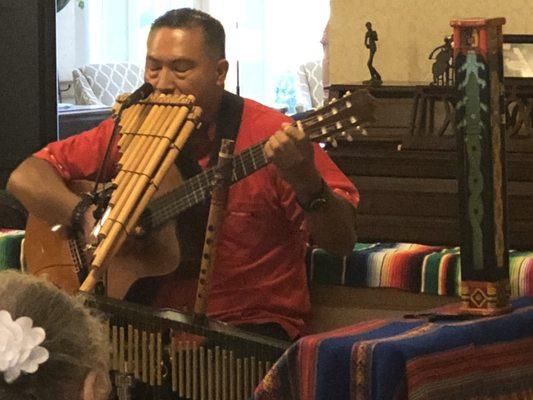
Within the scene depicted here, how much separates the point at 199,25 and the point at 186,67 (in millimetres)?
118

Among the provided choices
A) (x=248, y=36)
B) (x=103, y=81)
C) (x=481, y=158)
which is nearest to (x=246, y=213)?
(x=481, y=158)

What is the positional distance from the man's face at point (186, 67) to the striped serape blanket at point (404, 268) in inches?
19.5

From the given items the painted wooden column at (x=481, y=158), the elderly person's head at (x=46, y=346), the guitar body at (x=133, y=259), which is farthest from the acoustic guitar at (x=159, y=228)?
the elderly person's head at (x=46, y=346)

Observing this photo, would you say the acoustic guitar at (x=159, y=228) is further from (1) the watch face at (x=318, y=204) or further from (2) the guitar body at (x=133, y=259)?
(1) the watch face at (x=318, y=204)

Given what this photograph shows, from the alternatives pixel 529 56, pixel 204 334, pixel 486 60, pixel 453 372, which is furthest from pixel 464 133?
pixel 529 56

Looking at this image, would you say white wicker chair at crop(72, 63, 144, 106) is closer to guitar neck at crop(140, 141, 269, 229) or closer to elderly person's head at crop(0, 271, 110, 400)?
guitar neck at crop(140, 141, 269, 229)

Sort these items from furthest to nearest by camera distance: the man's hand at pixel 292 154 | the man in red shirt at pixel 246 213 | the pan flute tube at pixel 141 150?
the man in red shirt at pixel 246 213
the pan flute tube at pixel 141 150
the man's hand at pixel 292 154

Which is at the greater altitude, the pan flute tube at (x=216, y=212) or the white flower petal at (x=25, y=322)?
the white flower petal at (x=25, y=322)

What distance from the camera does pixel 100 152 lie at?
3.17m

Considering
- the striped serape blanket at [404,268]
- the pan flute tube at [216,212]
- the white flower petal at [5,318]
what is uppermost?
the white flower petal at [5,318]

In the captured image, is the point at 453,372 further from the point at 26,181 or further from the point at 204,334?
the point at 26,181

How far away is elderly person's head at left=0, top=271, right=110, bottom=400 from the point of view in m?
1.45

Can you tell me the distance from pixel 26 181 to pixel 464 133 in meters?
1.24

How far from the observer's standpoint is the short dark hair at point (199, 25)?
3.05 m
